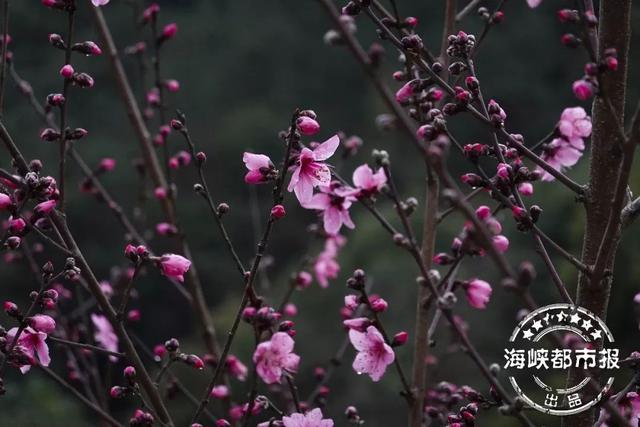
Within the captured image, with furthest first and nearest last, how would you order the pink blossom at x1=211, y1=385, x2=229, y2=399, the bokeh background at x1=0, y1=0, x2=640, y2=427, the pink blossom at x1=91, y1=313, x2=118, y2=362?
the bokeh background at x1=0, y1=0, x2=640, y2=427 → the pink blossom at x1=91, y1=313, x2=118, y2=362 → the pink blossom at x1=211, y1=385, x2=229, y2=399

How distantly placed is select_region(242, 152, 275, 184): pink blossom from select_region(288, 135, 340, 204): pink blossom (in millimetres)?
47

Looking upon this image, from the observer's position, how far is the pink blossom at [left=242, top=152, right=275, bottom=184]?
5.00ft

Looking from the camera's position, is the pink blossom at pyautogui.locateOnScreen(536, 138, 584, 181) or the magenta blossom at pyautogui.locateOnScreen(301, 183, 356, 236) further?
the pink blossom at pyautogui.locateOnScreen(536, 138, 584, 181)

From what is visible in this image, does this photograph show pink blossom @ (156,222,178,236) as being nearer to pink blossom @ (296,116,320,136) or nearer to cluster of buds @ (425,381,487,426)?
cluster of buds @ (425,381,487,426)

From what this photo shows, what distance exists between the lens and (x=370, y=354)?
5.06 ft

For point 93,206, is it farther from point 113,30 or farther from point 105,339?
point 105,339

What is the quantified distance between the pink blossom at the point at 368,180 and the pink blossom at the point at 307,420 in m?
0.42

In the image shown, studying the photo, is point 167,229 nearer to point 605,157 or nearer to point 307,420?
point 307,420

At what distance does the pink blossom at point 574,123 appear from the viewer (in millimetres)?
1758

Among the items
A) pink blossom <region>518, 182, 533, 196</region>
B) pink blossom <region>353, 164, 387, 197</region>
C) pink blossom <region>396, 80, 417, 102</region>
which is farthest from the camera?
pink blossom <region>518, 182, 533, 196</region>

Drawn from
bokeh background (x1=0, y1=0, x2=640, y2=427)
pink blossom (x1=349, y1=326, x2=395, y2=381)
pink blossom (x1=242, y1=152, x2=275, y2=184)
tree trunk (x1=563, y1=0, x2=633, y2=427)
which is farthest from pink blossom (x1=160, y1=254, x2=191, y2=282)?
bokeh background (x1=0, y1=0, x2=640, y2=427)

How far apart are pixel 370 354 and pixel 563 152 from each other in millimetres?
668

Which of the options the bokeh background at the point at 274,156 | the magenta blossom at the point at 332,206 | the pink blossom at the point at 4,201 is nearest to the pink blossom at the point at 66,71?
the pink blossom at the point at 4,201

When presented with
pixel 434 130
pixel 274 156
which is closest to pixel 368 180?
pixel 434 130
